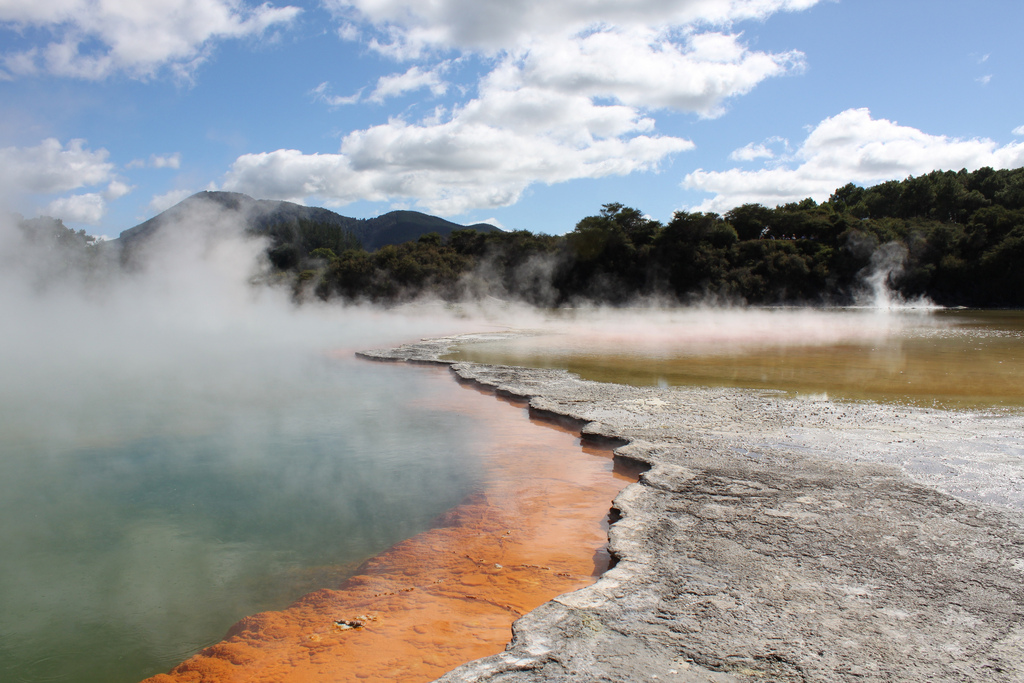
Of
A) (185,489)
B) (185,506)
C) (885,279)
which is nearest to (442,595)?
(185,506)

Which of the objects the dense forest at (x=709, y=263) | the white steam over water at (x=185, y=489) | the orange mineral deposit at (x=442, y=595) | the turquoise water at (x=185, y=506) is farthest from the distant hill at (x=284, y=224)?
the orange mineral deposit at (x=442, y=595)

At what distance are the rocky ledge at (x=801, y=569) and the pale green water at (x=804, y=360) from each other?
2.90m

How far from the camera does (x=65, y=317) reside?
62.7ft

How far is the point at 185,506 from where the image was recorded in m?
4.45

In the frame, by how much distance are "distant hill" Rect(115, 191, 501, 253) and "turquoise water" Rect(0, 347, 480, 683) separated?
15.8 meters

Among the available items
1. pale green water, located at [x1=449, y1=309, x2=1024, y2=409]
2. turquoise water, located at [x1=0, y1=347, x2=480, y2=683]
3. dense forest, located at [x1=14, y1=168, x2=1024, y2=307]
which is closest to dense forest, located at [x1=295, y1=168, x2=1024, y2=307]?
dense forest, located at [x1=14, y1=168, x2=1024, y2=307]

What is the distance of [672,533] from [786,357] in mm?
9638

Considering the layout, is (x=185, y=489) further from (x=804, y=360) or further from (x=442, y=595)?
(x=804, y=360)

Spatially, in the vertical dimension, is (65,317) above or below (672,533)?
above

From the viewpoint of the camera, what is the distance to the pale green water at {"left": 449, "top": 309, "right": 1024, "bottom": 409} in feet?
26.8

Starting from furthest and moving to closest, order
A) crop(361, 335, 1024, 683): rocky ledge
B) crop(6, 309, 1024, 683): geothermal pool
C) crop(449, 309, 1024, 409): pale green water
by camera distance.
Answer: crop(449, 309, 1024, 409): pale green water, crop(6, 309, 1024, 683): geothermal pool, crop(361, 335, 1024, 683): rocky ledge

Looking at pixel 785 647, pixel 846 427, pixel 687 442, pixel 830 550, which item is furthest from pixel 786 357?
pixel 785 647

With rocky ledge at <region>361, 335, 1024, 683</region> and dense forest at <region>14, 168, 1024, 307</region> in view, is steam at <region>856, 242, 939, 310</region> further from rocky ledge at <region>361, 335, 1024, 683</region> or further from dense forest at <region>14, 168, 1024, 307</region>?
rocky ledge at <region>361, 335, 1024, 683</region>

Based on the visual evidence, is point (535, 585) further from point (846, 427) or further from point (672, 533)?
point (846, 427)
